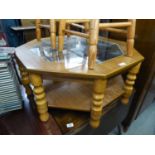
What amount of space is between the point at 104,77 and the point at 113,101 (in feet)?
0.98

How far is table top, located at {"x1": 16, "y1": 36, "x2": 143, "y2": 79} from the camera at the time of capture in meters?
0.45

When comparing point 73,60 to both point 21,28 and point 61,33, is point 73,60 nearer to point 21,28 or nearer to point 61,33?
point 61,33

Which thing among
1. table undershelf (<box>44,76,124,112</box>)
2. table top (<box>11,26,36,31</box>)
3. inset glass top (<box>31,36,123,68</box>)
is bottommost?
table undershelf (<box>44,76,124,112</box>)

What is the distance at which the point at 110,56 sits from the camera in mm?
589

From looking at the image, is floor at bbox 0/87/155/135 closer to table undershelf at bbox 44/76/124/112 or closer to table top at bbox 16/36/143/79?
table undershelf at bbox 44/76/124/112

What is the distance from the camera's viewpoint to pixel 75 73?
447 millimetres

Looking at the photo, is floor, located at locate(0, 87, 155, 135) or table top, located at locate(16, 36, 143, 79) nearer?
table top, located at locate(16, 36, 143, 79)

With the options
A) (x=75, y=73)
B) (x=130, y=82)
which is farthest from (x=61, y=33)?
(x=130, y=82)

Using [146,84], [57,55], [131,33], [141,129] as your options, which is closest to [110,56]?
[131,33]

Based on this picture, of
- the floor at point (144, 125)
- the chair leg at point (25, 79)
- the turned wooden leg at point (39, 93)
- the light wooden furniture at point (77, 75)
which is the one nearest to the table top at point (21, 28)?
the light wooden furniture at point (77, 75)

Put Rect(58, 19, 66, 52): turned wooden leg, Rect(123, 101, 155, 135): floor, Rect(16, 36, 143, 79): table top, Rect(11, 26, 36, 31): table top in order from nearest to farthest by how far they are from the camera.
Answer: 1. Rect(16, 36, 143, 79): table top
2. Rect(58, 19, 66, 52): turned wooden leg
3. Rect(123, 101, 155, 135): floor
4. Rect(11, 26, 36, 31): table top

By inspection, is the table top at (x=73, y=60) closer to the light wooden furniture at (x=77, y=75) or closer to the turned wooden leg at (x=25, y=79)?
the light wooden furniture at (x=77, y=75)

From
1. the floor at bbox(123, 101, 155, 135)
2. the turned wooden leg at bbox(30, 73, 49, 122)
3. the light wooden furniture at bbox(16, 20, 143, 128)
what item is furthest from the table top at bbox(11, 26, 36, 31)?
the floor at bbox(123, 101, 155, 135)
